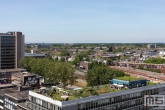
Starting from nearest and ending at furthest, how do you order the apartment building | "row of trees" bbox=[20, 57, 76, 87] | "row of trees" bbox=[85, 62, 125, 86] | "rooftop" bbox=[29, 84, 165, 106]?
1. "rooftop" bbox=[29, 84, 165, 106]
2. the apartment building
3. "row of trees" bbox=[85, 62, 125, 86]
4. "row of trees" bbox=[20, 57, 76, 87]

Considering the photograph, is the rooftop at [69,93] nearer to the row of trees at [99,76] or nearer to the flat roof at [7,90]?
the flat roof at [7,90]

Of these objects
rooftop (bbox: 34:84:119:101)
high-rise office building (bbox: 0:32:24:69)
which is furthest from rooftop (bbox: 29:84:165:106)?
high-rise office building (bbox: 0:32:24:69)

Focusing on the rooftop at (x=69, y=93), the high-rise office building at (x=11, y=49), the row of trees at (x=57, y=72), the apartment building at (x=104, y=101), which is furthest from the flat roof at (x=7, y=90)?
the high-rise office building at (x=11, y=49)

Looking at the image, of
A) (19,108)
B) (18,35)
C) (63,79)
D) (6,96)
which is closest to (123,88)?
(19,108)

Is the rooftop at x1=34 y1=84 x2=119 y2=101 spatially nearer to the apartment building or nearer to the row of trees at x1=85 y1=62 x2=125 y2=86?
the apartment building

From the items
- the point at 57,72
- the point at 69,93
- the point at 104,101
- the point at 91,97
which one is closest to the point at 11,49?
the point at 57,72

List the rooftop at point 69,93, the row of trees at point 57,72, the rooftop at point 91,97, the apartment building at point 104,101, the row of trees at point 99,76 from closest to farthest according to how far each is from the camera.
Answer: the rooftop at point 91,97 < the apartment building at point 104,101 < the rooftop at point 69,93 < the row of trees at point 99,76 < the row of trees at point 57,72

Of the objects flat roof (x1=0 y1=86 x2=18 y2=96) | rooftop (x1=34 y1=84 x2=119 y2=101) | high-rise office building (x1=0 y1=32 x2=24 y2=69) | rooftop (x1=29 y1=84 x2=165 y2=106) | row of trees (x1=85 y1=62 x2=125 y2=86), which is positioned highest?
high-rise office building (x1=0 y1=32 x2=24 y2=69)
